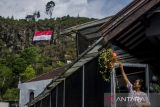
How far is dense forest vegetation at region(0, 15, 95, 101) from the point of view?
6538 cm

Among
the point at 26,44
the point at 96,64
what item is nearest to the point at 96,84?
the point at 96,64

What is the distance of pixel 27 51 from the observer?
265 ft

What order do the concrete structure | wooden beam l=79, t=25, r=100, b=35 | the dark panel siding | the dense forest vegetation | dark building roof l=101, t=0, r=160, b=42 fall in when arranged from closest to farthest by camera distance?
dark building roof l=101, t=0, r=160, b=42, the dark panel siding, wooden beam l=79, t=25, r=100, b=35, the concrete structure, the dense forest vegetation

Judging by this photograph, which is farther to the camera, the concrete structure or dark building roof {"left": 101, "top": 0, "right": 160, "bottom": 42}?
the concrete structure

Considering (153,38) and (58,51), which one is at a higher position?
(58,51)

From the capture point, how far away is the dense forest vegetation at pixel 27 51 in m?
65.4

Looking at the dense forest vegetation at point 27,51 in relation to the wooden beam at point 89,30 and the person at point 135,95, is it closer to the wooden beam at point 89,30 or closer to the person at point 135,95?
the wooden beam at point 89,30

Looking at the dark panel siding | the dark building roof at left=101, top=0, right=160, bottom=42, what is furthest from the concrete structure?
the dark building roof at left=101, top=0, right=160, bottom=42

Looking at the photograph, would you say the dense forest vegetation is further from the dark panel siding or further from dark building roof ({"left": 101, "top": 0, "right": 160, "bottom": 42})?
dark building roof ({"left": 101, "top": 0, "right": 160, "bottom": 42})

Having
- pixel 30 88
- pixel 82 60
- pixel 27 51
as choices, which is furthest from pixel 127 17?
pixel 27 51

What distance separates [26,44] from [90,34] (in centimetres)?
9674

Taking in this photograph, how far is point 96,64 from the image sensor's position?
10.2m

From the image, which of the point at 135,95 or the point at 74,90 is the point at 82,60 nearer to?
the point at 74,90

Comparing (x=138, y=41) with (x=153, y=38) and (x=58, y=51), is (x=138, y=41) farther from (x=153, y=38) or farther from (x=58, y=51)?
(x=58, y=51)
